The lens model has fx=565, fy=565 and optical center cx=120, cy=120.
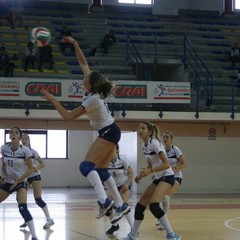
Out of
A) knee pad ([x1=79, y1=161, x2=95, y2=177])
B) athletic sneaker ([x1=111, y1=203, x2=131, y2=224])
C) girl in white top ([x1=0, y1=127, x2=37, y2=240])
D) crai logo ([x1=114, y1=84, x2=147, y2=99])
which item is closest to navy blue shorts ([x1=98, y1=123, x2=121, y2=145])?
knee pad ([x1=79, y1=161, x2=95, y2=177])

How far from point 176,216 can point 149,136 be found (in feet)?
18.4

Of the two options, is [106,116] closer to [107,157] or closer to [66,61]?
[107,157]

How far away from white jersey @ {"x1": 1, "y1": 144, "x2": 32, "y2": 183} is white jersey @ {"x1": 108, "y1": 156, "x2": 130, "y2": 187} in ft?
7.95

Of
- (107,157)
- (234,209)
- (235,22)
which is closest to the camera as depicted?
(107,157)

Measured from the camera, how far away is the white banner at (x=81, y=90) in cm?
2052

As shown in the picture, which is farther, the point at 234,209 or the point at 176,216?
the point at 234,209

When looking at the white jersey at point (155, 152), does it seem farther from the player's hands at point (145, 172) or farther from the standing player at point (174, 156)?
the standing player at point (174, 156)

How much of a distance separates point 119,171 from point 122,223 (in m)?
1.48

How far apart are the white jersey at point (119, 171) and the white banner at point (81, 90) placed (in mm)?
8286

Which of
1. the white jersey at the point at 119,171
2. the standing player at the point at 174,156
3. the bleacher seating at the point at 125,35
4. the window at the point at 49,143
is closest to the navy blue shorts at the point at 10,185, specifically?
the white jersey at the point at 119,171

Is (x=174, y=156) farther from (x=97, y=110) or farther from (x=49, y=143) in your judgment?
(x=49, y=143)

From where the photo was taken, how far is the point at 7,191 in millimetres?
9234

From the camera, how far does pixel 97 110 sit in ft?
24.8

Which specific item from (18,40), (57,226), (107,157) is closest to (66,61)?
(18,40)
